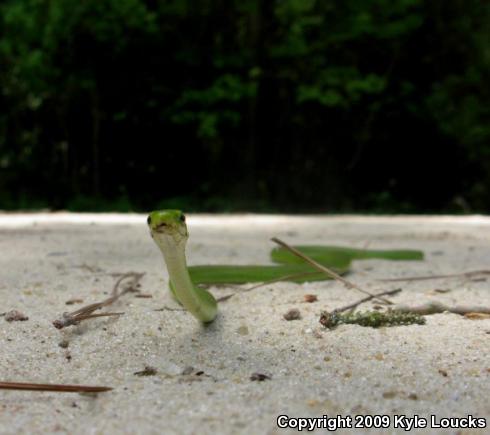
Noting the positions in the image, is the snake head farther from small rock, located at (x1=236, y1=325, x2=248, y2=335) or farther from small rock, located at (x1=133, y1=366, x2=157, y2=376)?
small rock, located at (x1=236, y1=325, x2=248, y2=335)

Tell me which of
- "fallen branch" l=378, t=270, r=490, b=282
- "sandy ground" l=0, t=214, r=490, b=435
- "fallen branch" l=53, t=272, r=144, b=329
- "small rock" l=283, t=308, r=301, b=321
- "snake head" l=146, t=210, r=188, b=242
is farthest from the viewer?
"fallen branch" l=378, t=270, r=490, b=282

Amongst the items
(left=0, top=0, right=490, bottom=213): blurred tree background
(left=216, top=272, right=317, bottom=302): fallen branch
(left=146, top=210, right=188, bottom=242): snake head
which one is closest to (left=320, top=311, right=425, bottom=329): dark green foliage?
(left=216, top=272, right=317, bottom=302): fallen branch

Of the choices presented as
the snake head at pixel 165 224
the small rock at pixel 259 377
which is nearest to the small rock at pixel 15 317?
the snake head at pixel 165 224

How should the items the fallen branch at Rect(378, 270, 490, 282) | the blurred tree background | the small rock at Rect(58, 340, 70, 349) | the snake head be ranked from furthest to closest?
the blurred tree background → the fallen branch at Rect(378, 270, 490, 282) → the small rock at Rect(58, 340, 70, 349) → the snake head

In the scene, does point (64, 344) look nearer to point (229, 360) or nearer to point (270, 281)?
point (229, 360)

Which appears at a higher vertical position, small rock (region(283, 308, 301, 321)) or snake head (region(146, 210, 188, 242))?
snake head (region(146, 210, 188, 242))

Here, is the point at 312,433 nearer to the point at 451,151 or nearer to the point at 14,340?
the point at 14,340

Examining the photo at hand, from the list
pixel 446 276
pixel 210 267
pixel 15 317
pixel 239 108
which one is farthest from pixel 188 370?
pixel 239 108
